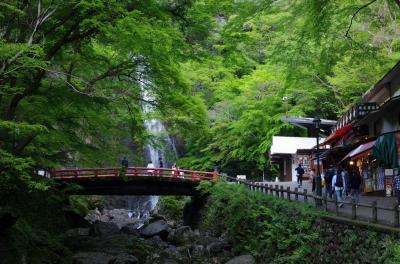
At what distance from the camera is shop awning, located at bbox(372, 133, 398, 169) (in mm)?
17844

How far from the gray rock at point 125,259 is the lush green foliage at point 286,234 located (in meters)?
4.83

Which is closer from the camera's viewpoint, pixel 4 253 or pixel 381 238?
pixel 381 238

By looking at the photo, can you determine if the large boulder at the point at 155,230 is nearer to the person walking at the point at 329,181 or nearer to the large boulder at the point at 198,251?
the large boulder at the point at 198,251

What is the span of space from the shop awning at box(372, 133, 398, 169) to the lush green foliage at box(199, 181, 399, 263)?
4.36 m

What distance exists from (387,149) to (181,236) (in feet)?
47.3

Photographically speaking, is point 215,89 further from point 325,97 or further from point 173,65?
point 173,65

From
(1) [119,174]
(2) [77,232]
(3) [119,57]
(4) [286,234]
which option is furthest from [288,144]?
(3) [119,57]

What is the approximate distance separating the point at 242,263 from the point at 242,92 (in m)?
26.5

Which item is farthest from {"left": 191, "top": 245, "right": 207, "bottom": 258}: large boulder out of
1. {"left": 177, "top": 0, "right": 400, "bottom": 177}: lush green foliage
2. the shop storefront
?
the shop storefront

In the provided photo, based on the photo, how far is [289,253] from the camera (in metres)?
15.5

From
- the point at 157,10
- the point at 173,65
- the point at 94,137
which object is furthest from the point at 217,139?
the point at 157,10

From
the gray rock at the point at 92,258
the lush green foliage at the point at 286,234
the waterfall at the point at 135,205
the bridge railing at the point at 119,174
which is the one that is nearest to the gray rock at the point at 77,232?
the gray rock at the point at 92,258

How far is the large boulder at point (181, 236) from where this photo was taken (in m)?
27.0

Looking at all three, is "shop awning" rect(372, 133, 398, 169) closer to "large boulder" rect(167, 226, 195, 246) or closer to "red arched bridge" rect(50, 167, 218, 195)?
"large boulder" rect(167, 226, 195, 246)
